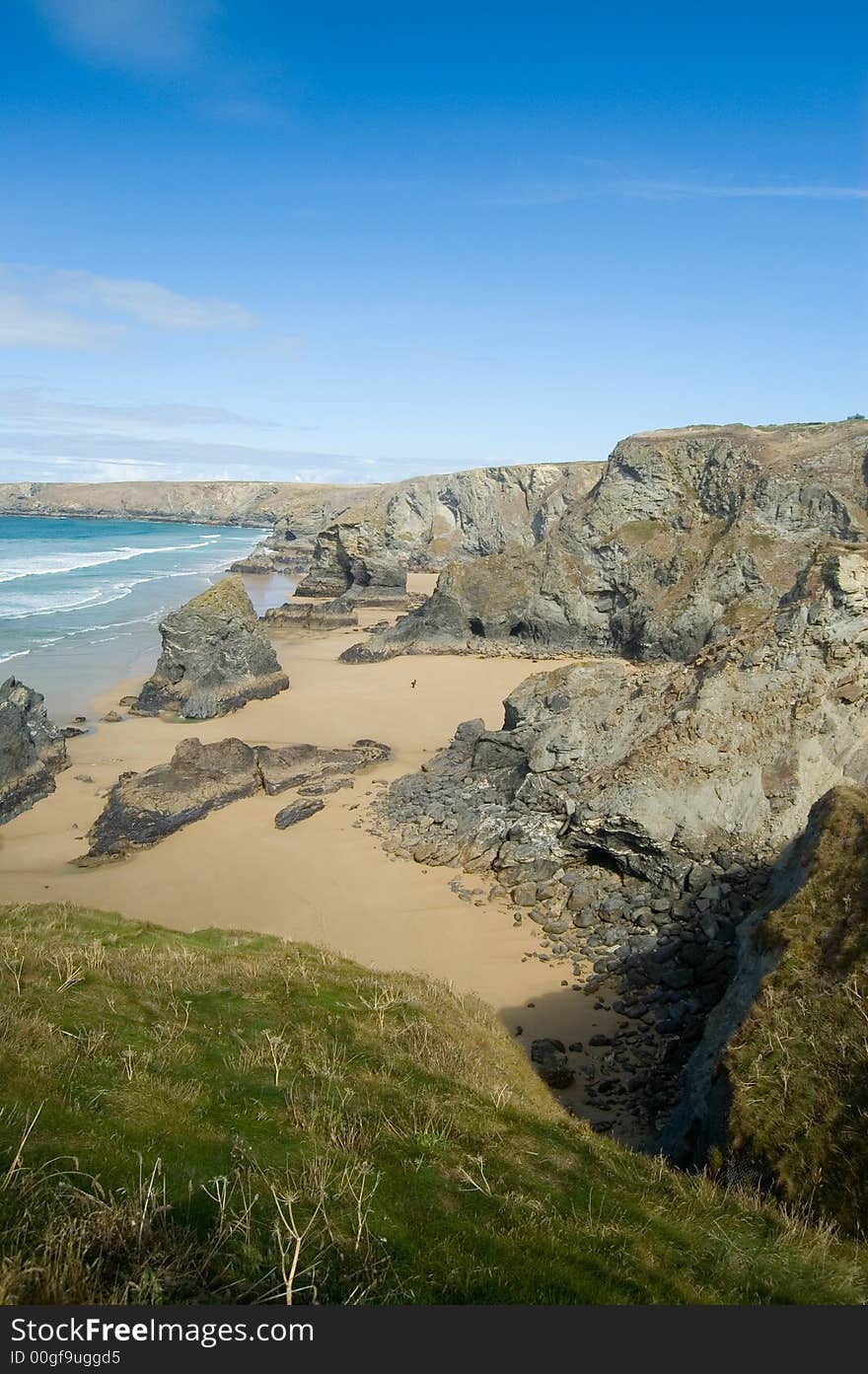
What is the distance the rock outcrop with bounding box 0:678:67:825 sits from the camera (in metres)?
26.0

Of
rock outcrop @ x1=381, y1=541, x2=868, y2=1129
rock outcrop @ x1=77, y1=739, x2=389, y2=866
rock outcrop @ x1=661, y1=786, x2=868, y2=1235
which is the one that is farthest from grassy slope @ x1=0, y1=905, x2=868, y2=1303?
Result: rock outcrop @ x1=77, y1=739, x2=389, y2=866

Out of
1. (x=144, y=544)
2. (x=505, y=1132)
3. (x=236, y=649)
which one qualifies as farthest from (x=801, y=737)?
(x=144, y=544)

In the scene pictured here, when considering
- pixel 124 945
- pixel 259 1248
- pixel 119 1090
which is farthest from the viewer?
pixel 124 945

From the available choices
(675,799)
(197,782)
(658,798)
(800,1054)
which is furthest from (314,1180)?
(197,782)

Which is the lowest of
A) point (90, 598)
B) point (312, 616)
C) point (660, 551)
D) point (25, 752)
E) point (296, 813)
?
point (296, 813)

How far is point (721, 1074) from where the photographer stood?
848cm

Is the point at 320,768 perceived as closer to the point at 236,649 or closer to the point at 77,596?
the point at 236,649

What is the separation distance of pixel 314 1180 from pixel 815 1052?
5.37 m

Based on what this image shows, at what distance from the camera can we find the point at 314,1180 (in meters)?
5.65

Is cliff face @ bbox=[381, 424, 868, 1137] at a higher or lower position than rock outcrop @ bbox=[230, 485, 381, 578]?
lower

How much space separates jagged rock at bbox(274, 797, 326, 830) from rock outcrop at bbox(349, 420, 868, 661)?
24.8 meters

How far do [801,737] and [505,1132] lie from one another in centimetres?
1492

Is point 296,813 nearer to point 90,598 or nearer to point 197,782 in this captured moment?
point 197,782

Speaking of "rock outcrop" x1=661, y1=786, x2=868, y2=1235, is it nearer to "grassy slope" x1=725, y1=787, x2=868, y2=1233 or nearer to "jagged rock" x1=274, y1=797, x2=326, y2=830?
"grassy slope" x1=725, y1=787, x2=868, y2=1233
